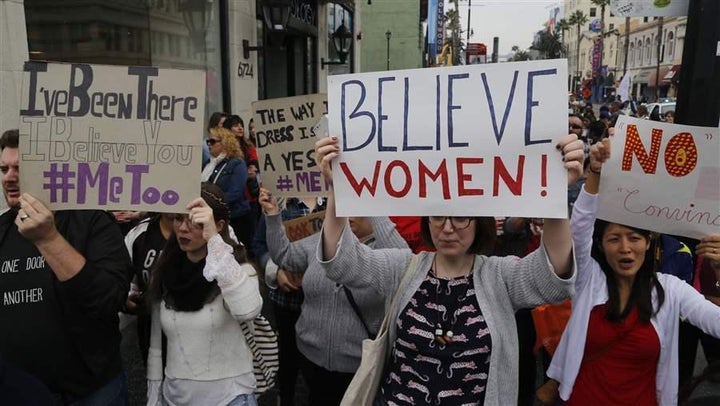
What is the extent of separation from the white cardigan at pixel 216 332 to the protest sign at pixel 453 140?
528 millimetres

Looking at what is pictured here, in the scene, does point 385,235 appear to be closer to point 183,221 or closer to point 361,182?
point 361,182

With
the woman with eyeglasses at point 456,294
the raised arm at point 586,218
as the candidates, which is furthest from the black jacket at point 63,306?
the raised arm at point 586,218

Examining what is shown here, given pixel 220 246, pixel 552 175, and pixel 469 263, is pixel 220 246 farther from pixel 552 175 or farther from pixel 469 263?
pixel 552 175

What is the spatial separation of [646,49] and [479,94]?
70187mm

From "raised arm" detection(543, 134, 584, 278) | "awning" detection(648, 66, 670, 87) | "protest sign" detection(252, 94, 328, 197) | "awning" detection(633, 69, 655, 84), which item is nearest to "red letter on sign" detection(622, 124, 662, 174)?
"raised arm" detection(543, 134, 584, 278)

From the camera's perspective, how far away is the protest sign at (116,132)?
2.12 m

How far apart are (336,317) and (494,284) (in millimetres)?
935

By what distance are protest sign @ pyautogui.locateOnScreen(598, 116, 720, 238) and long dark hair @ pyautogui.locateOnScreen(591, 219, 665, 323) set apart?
3.7 inches

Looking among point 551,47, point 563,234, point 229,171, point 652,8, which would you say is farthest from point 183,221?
point 551,47

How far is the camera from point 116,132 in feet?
7.16

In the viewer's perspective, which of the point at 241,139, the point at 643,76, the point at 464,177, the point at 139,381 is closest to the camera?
the point at 464,177

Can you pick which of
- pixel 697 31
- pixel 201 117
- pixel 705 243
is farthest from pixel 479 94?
pixel 697 31

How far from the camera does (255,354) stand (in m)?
2.54

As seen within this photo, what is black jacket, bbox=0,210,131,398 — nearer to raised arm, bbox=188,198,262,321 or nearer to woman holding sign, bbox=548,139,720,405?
raised arm, bbox=188,198,262,321
